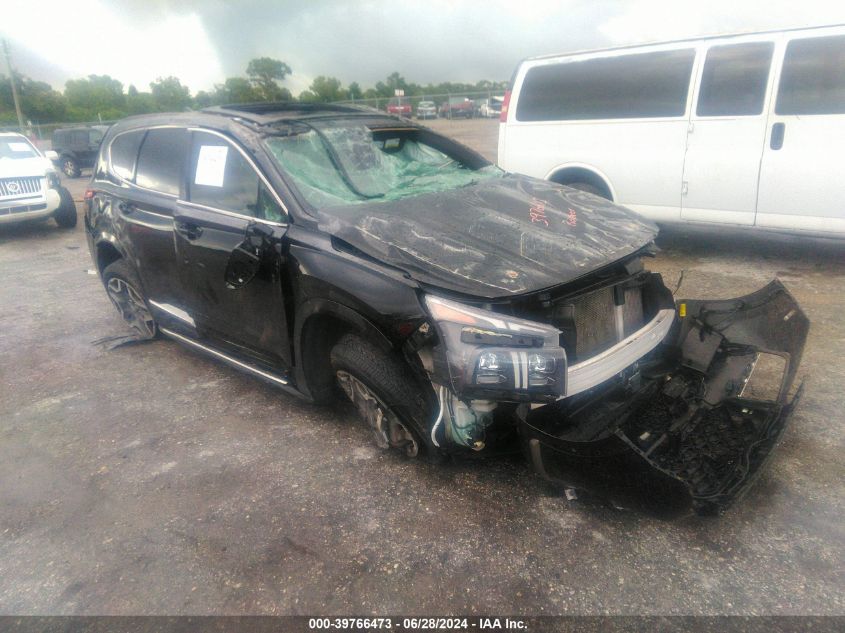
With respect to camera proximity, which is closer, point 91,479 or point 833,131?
point 91,479

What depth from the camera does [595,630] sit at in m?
1.88

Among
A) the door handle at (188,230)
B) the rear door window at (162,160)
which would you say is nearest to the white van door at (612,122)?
the rear door window at (162,160)

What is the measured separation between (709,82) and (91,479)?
609 cm

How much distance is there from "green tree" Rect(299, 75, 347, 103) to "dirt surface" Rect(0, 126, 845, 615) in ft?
170

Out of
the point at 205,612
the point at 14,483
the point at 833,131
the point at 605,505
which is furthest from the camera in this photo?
the point at 833,131

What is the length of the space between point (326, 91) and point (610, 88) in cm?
5861

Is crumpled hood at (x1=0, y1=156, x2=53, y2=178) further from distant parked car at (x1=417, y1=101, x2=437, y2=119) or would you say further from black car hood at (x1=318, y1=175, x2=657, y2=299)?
distant parked car at (x1=417, y1=101, x2=437, y2=119)

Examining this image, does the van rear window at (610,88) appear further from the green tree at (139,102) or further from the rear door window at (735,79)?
the green tree at (139,102)

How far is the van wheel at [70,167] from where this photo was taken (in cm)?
1938

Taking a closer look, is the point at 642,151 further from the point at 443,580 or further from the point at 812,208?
the point at 443,580

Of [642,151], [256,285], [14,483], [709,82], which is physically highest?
[709,82]

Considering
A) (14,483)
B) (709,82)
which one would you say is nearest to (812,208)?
(709,82)

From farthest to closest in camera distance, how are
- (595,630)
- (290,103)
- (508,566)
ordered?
(290,103) → (508,566) → (595,630)

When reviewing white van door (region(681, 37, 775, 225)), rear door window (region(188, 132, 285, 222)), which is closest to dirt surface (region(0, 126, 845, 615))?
rear door window (region(188, 132, 285, 222))
